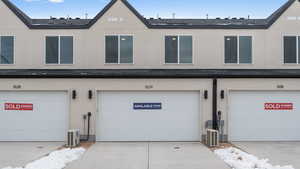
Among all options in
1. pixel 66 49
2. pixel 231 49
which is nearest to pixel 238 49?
pixel 231 49

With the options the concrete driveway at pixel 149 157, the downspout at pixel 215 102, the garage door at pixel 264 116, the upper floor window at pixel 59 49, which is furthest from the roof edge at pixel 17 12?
the garage door at pixel 264 116

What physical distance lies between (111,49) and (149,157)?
265 inches

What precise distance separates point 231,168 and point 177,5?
15.9 metres

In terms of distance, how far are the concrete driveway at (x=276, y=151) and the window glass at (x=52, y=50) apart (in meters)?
9.65

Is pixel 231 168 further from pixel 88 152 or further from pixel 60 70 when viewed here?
pixel 60 70

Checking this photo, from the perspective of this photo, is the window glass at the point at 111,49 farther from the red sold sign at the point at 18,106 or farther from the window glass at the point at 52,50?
the red sold sign at the point at 18,106

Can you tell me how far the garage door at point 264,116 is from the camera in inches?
498

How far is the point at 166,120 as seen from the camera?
12.7m

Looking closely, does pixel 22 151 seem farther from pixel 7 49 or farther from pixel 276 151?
pixel 276 151

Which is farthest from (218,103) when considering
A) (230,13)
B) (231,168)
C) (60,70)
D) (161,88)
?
(230,13)

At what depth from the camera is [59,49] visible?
14500 millimetres

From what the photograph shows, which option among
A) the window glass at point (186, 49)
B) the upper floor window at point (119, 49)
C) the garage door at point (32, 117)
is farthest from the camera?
the window glass at point (186, 49)

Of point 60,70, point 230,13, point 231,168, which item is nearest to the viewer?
point 231,168

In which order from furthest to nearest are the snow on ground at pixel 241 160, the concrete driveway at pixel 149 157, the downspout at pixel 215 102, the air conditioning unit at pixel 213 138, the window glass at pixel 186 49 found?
the window glass at pixel 186 49
the downspout at pixel 215 102
the air conditioning unit at pixel 213 138
the concrete driveway at pixel 149 157
the snow on ground at pixel 241 160
